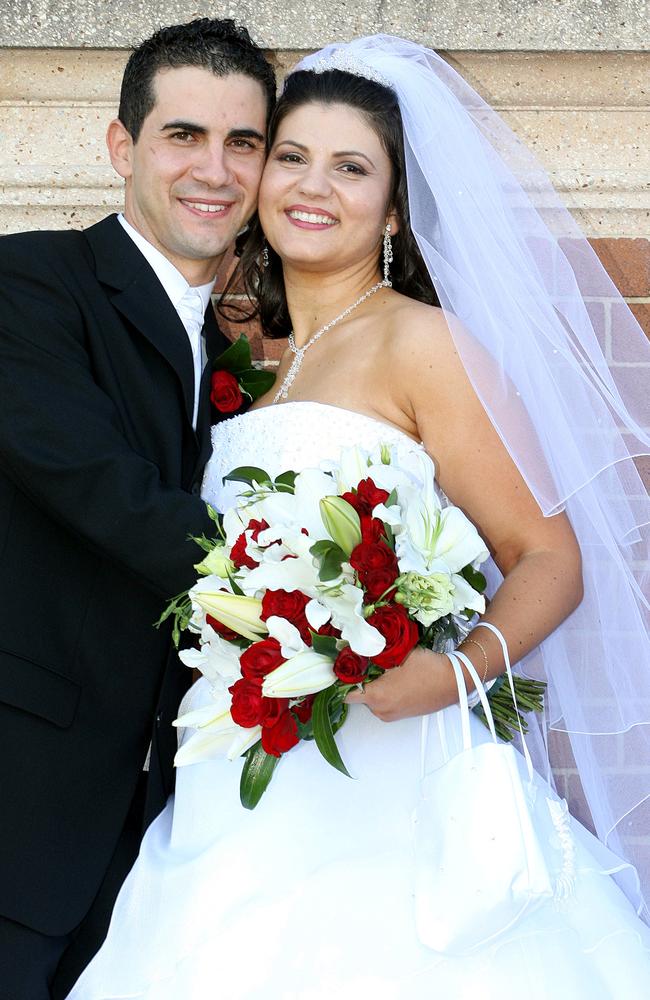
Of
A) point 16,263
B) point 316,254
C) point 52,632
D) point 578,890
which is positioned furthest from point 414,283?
point 578,890

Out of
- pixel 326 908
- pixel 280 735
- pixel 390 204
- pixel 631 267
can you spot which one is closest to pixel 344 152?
pixel 390 204

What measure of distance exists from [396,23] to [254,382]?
1.09 metres

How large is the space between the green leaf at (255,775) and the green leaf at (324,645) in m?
0.28

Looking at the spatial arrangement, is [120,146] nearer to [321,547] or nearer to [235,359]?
[235,359]

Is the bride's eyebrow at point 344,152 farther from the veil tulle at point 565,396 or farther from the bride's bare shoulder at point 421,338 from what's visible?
the bride's bare shoulder at point 421,338

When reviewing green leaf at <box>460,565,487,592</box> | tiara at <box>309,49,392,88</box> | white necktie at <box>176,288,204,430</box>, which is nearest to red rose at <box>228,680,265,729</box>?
green leaf at <box>460,565,487,592</box>

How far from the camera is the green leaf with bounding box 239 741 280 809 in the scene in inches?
81.2

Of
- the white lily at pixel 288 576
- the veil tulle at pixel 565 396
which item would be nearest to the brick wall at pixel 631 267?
the veil tulle at pixel 565 396

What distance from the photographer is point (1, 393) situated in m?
2.25

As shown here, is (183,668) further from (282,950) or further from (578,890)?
→ (578,890)

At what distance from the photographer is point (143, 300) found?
2.47 meters

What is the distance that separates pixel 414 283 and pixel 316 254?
27cm

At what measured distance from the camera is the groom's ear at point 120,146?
2848 mm

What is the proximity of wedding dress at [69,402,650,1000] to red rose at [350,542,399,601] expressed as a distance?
363 mm
